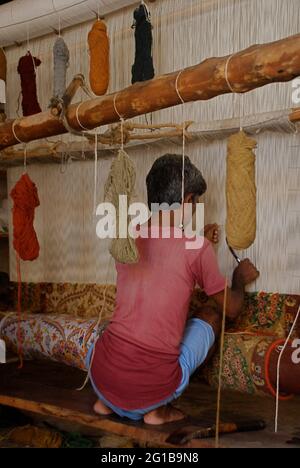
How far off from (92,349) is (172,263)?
0.47 metres

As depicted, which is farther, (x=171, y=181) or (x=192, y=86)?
(x=171, y=181)

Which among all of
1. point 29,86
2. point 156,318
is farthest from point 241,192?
point 29,86

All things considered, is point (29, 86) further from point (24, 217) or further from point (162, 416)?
point (162, 416)

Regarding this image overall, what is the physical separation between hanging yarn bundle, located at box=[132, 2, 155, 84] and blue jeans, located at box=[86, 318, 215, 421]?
1143 mm

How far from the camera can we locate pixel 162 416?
197 cm

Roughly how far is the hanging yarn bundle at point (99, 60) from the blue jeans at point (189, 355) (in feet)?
3.90

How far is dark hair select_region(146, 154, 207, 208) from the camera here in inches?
78.9

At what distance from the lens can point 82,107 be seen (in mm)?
2203

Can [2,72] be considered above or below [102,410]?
above

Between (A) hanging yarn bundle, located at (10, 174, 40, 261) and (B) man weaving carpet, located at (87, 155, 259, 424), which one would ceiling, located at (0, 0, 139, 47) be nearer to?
(A) hanging yarn bundle, located at (10, 174, 40, 261)

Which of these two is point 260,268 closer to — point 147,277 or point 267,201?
point 267,201

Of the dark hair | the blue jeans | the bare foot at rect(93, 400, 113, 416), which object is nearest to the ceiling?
the dark hair

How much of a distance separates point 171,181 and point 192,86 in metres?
0.34
